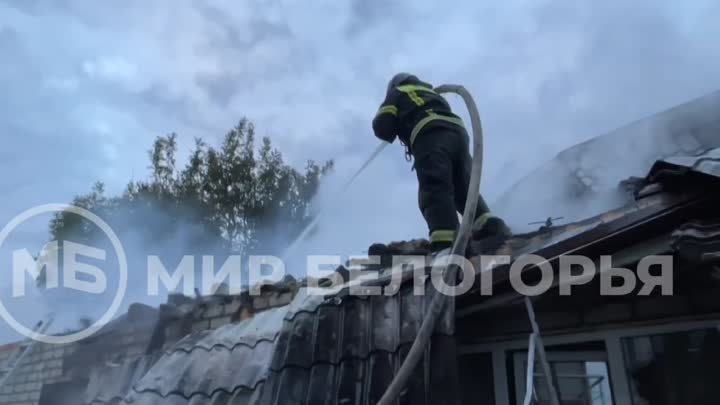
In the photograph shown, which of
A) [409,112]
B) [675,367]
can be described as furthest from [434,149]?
[675,367]

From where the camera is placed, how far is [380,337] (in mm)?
2822

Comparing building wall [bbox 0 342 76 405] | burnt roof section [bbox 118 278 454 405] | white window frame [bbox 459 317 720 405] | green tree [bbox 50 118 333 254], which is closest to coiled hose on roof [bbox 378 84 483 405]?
burnt roof section [bbox 118 278 454 405]

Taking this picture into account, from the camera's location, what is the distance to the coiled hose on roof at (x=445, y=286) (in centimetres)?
226

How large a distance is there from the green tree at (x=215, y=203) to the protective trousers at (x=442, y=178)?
12.1 meters

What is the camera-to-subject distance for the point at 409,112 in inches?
161

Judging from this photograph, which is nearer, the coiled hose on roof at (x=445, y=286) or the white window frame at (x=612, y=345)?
→ the coiled hose on roof at (x=445, y=286)

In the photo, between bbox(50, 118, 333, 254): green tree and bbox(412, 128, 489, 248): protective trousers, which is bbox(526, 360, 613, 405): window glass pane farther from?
bbox(50, 118, 333, 254): green tree

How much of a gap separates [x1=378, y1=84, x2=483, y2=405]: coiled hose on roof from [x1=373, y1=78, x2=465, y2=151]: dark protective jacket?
40 cm

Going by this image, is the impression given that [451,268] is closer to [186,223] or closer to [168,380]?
[168,380]

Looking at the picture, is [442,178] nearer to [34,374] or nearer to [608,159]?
[608,159]

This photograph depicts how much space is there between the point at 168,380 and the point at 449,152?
88.9 inches

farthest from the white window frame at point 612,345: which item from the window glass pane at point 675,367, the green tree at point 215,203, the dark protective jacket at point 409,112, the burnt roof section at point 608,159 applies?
the green tree at point 215,203

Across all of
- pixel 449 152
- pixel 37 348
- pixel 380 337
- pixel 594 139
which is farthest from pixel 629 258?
pixel 37 348

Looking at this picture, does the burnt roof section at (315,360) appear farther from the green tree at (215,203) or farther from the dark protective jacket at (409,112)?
the green tree at (215,203)
